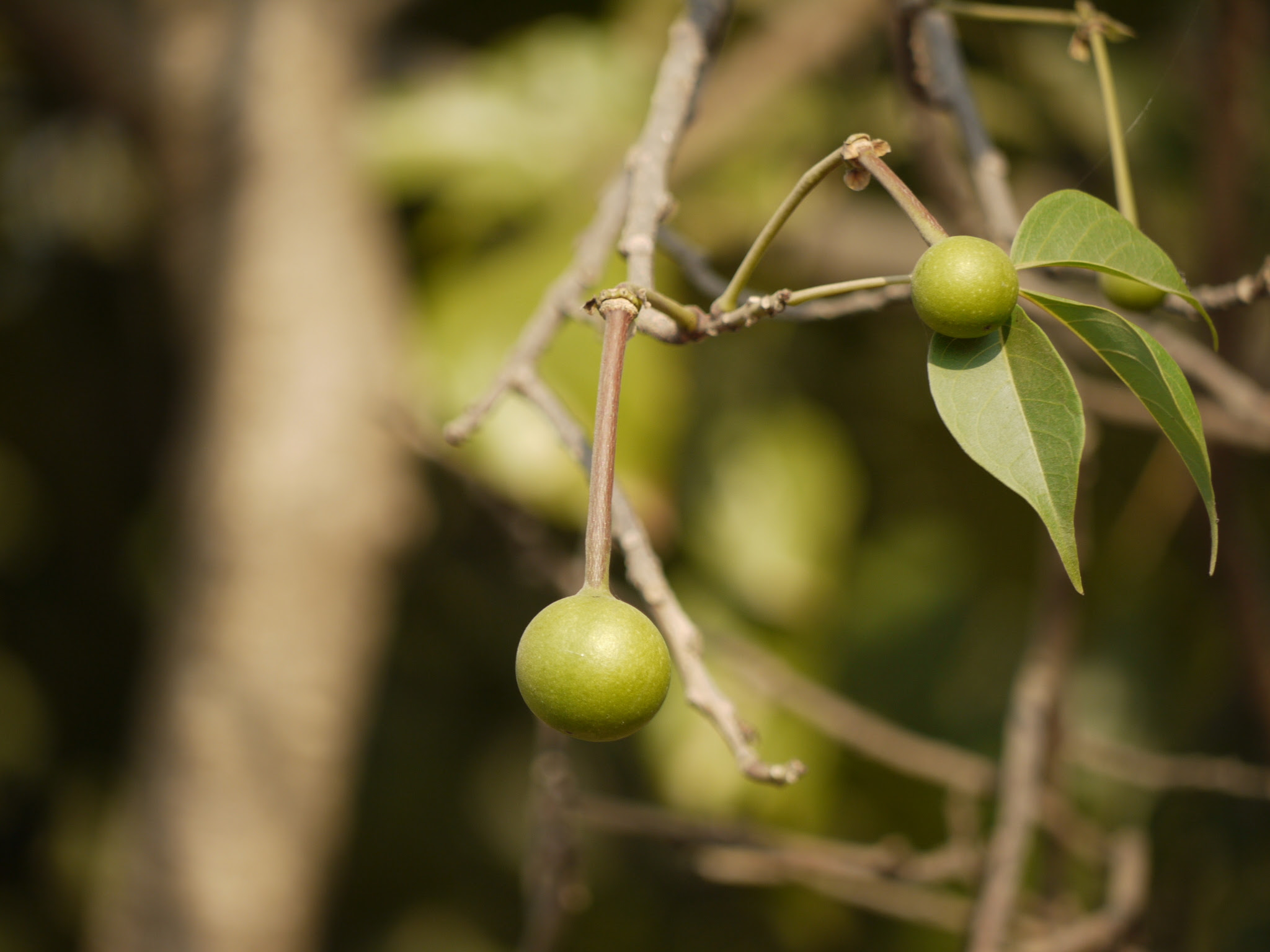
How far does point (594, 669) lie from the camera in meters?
0.37

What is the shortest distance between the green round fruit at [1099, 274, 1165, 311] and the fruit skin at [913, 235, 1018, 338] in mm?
189

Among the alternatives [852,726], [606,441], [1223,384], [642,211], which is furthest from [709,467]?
[606,441]

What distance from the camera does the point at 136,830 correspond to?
1.77 m

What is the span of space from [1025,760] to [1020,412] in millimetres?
605

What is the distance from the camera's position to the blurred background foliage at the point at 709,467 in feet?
4.44

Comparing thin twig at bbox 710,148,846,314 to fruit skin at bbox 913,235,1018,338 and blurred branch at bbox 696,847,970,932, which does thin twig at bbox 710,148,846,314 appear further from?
blurred branch at bbox 696,847,970,932

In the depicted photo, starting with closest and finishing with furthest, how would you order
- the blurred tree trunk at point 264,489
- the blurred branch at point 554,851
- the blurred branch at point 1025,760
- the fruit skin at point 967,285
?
the fruit skin at point 967,285 < the blurred branch at point 1025,760 < the blurred branch at point 554,851 < the blurred tree trunk at point 264,489

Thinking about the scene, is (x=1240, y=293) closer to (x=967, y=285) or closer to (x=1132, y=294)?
(x=1132, y=294)

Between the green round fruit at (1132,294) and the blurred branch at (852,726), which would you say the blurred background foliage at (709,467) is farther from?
the green round fruit at (1132,294)

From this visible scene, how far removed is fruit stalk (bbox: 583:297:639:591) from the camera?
37 centimetres

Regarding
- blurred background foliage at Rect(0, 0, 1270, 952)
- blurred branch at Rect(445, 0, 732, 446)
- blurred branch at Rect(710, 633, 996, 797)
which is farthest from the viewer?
blurred background foliage at Rect(0, 0, 1270, 952)

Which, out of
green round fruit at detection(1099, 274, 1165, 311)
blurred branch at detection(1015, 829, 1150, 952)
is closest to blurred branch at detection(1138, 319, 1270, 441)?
green round fruit at detection(1099, 274, 1165, 311)

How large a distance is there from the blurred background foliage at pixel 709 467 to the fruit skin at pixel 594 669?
56 centimetres

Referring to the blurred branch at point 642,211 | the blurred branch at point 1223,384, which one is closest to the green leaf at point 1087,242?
the blurred branch at point 642,211
